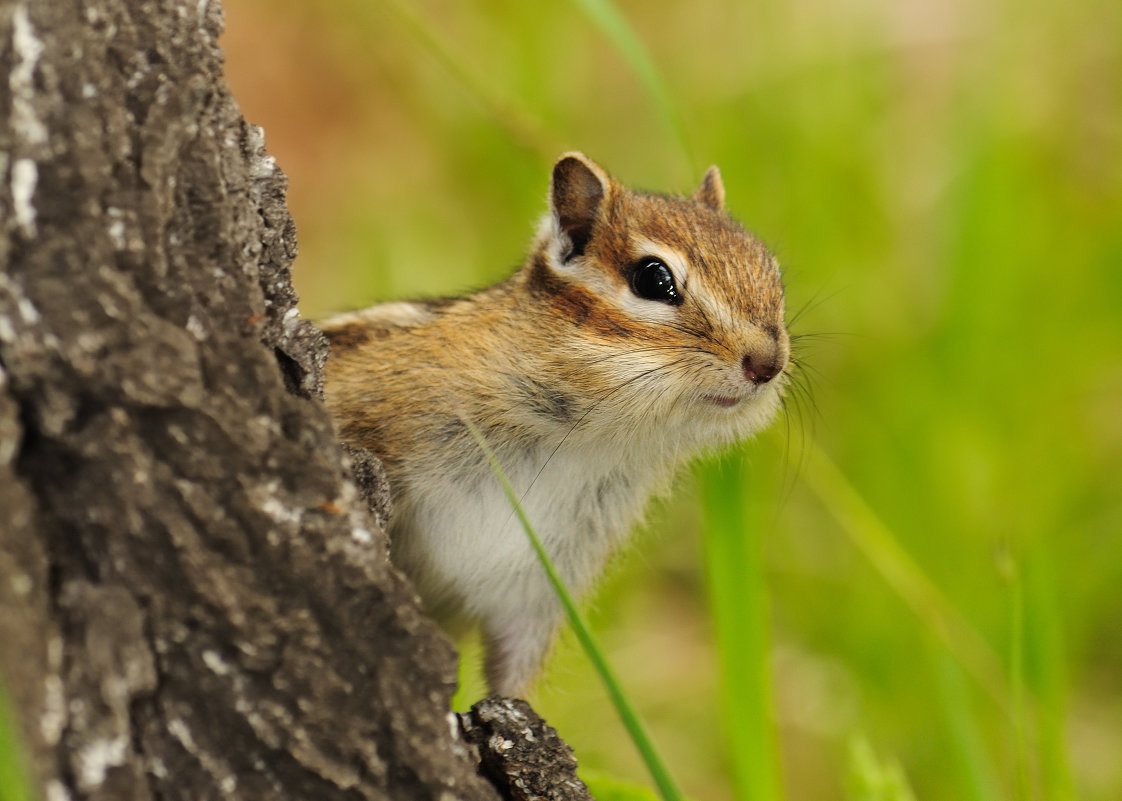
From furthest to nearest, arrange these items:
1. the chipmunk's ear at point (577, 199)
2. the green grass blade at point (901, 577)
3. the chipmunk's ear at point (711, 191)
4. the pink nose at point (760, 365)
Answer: the chipmunk's ear at point (711, 191)
the green grass blade at point (901, 577)
the chipmunk's ear at point (577, 199)
the pink nose at point (760, 365)

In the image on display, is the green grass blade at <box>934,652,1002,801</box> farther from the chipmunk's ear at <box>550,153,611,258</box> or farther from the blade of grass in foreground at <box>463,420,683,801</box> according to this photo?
the chipmunk's ear at <box>550,153,611,258</box>

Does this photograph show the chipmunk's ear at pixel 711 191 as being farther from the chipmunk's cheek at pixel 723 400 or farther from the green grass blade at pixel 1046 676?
the green grass blade at pixel 1046 676

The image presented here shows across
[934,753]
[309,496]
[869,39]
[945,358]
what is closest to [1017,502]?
[945,358]

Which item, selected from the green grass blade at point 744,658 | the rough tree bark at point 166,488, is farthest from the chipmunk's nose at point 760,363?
the rough tree bark at point 166,488

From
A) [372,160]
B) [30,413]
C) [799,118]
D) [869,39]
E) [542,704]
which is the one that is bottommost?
[542,704]

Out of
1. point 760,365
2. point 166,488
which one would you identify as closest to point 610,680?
point 166,488

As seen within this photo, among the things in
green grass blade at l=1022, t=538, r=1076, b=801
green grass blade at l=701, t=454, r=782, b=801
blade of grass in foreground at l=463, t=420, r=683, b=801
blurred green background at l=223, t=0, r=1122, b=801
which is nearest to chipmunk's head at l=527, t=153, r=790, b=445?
blurred green background at l=223, t=0, r=1122, b=801

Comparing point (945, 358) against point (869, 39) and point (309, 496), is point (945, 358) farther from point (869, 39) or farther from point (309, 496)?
point (309, 496)
